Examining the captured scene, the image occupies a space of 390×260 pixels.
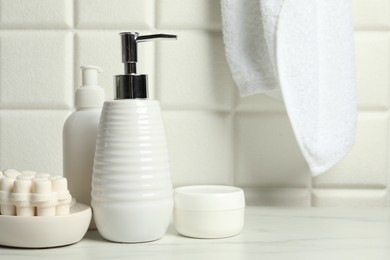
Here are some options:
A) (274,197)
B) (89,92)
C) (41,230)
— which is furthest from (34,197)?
(274,197)

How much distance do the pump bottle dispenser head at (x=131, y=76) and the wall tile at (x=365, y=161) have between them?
0.37 metres

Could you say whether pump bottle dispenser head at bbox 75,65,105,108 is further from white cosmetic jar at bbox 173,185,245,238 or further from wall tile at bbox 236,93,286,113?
wall tile at bbox 236,93,286,113

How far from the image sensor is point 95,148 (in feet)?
2.00

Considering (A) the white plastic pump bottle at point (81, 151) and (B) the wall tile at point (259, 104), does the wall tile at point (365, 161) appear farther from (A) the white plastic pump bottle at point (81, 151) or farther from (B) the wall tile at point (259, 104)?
(A) the white plastic pump bottle at point (81, 151)

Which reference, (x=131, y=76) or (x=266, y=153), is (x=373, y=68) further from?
(x=131, y=76)

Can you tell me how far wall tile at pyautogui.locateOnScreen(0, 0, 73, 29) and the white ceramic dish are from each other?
0.36 metres

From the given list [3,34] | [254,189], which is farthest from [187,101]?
[3,34]

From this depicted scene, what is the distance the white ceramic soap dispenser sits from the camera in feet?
1.82

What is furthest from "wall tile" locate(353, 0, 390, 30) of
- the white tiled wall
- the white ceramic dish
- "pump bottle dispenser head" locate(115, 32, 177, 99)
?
the white ceramic dish

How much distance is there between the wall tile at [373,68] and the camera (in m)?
0.82

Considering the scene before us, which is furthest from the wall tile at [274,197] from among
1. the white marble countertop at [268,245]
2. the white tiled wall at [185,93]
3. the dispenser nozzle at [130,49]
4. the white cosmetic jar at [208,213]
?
the dispenser nozzle at [130,49]

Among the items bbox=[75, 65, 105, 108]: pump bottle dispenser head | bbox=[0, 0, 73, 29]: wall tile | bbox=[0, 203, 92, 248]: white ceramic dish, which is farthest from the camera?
bbox=[0, 0, 73, 29]: wall tile

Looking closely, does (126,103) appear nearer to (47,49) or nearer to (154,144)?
(154,144)

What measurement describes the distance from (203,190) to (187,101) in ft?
0.71
